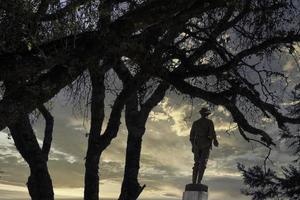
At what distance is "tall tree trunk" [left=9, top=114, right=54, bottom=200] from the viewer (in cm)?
1041

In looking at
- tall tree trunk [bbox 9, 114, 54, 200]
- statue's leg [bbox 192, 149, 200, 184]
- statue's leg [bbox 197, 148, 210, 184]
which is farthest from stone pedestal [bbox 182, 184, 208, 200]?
tall tree trunk [bbox 9, 114, 54, 200]

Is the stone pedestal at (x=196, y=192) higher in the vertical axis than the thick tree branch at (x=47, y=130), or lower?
lower

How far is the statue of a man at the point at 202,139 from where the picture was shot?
15.0 meters

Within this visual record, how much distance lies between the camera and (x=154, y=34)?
9.14 meters

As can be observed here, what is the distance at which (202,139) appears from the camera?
49.4ft

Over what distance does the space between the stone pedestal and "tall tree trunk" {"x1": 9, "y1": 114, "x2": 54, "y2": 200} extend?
4.16 m

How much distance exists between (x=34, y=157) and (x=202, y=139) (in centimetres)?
580

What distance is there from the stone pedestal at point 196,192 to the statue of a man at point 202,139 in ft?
4.25

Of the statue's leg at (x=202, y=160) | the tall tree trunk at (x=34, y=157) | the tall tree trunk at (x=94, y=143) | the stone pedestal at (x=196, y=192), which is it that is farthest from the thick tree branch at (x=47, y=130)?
the statue's leg at (x=202, y=160)

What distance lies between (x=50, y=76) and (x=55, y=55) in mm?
230

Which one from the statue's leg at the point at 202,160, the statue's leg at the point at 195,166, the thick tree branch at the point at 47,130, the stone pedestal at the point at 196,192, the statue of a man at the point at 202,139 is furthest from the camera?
the statue of a man at the point at 202,139

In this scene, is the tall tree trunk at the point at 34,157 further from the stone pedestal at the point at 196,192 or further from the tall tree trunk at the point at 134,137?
the stone pedestal at the point at 196,192

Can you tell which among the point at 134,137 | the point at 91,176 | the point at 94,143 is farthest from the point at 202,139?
the point at 94,143

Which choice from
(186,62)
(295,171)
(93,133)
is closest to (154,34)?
(186,62)
